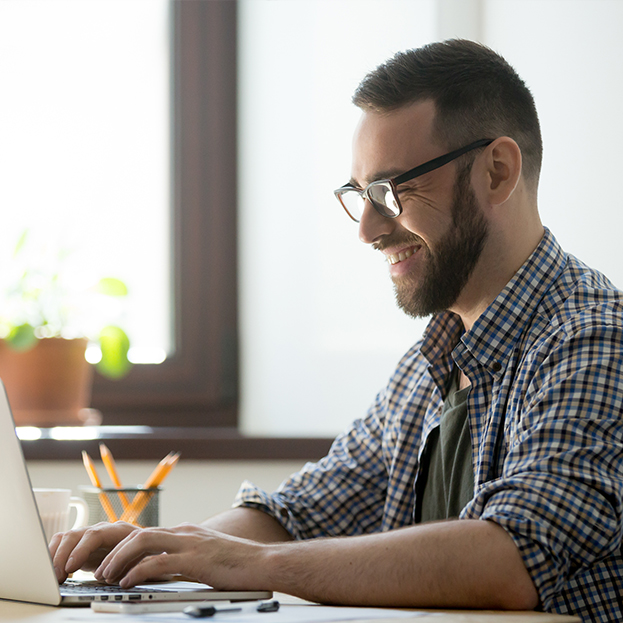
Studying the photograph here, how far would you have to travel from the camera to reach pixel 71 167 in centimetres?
215

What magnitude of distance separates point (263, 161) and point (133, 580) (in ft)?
4.75

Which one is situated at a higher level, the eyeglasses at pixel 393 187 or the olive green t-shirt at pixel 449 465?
the eyeglasses at pixel 393 187

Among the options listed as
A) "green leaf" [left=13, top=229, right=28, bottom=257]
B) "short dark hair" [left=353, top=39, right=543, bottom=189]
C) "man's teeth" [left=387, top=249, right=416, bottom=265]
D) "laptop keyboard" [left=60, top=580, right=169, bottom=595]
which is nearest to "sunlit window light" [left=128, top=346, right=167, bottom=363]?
"green leaf" [left=13, top=229, right=28, bottom=257]

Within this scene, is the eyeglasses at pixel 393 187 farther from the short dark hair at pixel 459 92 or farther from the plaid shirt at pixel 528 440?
the plaid shirt at pixel 528 440

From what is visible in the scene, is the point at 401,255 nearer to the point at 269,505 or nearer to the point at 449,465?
the point at 449,465

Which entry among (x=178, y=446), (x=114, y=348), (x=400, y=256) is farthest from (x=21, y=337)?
(x=400, y=256)

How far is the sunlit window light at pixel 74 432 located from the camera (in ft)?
6.09

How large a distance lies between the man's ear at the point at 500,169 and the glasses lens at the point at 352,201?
0.69 ft

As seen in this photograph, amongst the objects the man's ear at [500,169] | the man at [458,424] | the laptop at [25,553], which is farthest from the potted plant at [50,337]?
the laptop at [25,553]

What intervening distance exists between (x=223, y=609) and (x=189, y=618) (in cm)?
5

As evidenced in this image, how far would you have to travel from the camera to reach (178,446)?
1846mm

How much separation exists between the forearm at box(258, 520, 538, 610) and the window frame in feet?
4.07

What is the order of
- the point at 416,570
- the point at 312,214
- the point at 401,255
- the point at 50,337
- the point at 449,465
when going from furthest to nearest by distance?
1. the point at 312,214
2. the point at 50,337
3. the point at 401,255
4. the point at 449,465
5. the point at 416,570

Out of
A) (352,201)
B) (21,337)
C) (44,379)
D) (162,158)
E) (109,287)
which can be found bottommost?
(44,379)
